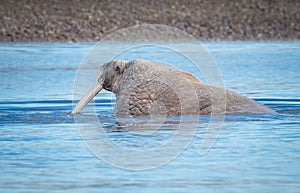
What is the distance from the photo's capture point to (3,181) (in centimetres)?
848

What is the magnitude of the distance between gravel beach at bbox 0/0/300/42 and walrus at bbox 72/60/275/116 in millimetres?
17303

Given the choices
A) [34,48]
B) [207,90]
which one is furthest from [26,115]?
[34,48]

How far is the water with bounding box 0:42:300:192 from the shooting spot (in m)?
8.30

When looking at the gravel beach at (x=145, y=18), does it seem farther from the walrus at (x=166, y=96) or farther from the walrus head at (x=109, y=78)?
the walrus at (x=166, y=96)

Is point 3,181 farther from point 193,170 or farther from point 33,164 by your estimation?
point 193,170

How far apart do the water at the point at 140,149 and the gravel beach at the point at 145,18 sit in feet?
40.8

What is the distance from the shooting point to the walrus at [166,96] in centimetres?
1216

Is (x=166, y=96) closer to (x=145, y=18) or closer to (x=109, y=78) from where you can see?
(x=109, y=78)

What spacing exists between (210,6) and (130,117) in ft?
74.1

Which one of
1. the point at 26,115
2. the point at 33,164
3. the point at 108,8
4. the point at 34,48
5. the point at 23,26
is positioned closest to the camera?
the point at 33,164

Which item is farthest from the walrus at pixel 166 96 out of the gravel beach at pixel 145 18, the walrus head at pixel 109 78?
the gravel beach at pixel 145 18

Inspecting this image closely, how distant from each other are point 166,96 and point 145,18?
771 inches

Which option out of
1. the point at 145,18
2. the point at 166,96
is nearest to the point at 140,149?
the point at 166,96

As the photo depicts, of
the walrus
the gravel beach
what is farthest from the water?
the gravel beach
